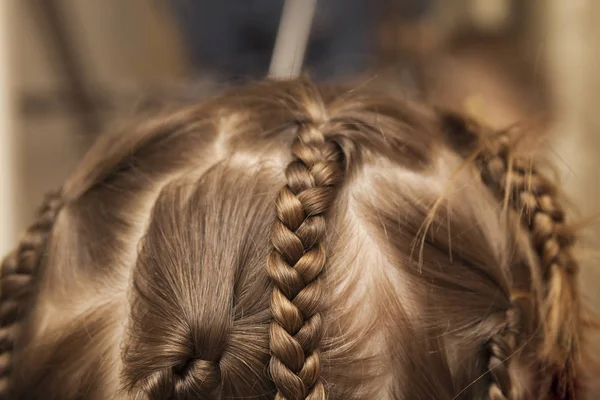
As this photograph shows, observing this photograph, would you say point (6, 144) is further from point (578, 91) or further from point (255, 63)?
point (578, 91)

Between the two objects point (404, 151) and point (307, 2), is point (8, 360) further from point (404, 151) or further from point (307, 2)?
point (307, 2)

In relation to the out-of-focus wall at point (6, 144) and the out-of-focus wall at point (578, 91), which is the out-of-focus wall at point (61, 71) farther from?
the out-of-focus wall at point (578, 91)

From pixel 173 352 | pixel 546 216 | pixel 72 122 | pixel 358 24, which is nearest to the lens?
pixel 173 352

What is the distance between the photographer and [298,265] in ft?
1.42

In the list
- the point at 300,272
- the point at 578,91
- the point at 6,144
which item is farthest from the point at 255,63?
the point at 300,272

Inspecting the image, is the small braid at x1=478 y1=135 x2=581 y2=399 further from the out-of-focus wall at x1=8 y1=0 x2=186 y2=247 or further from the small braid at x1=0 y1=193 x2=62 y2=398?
the out-of-focus wall at x1=8 y1=0 x2=186 y2=247

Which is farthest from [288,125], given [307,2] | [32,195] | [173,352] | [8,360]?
[32,195]

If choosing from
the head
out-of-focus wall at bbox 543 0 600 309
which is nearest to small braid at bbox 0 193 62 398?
the head

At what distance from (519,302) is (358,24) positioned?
110 cm

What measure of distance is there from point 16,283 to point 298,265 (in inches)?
11.7

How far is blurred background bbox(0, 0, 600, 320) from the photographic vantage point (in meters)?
1.29

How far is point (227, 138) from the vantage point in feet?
1.78

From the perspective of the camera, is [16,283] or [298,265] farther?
[16,283]

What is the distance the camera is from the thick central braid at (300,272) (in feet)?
1.35
